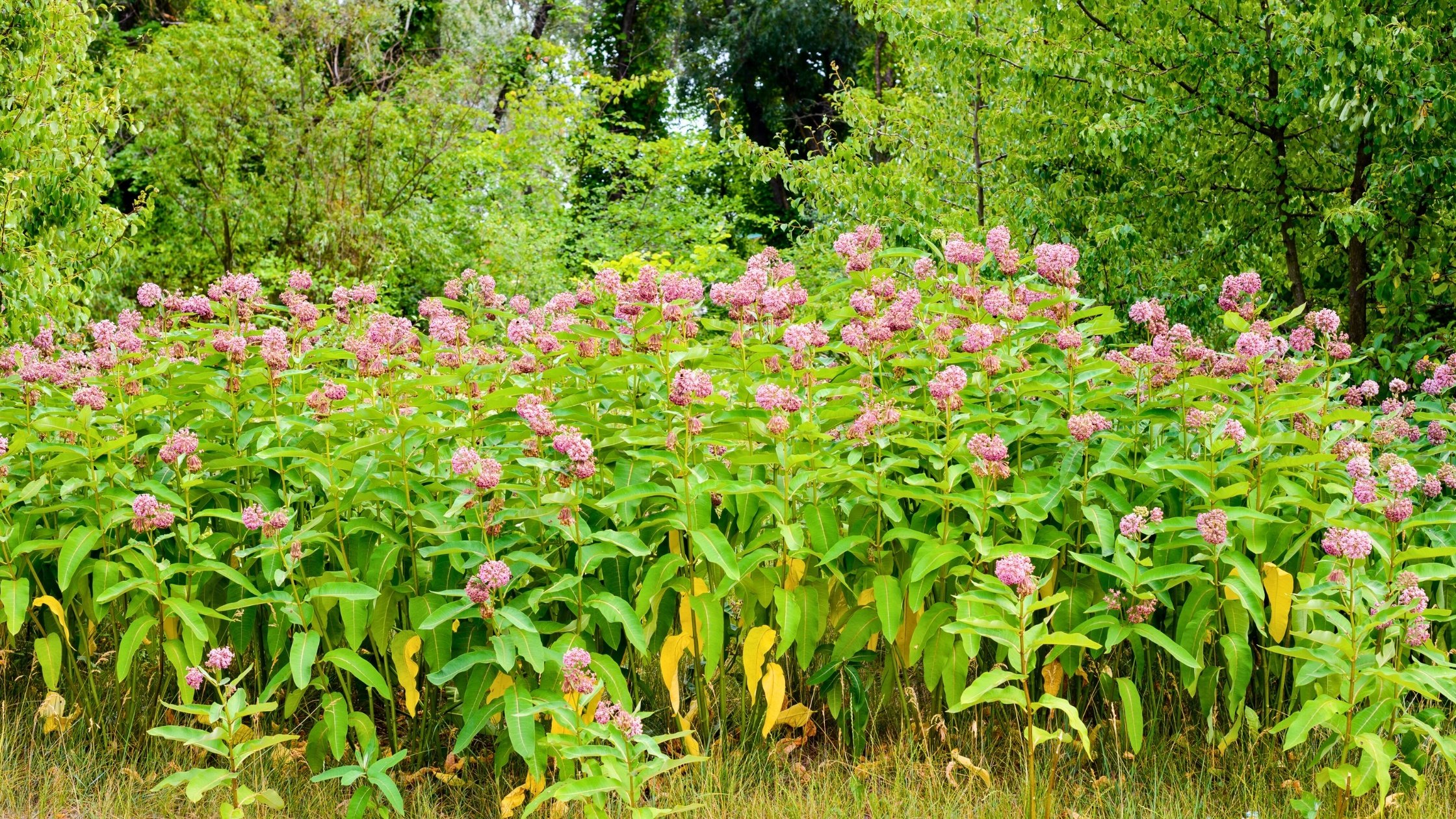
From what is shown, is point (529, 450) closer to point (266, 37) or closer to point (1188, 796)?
point (1188, 796)

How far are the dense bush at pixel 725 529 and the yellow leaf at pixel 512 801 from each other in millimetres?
162

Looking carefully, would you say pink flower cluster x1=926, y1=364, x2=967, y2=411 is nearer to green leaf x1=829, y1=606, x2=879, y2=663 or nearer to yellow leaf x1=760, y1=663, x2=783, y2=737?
green leaf x1=829, y1=606, x2=879, y2=663

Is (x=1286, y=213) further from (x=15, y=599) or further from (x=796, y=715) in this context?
(x=15, y=599)

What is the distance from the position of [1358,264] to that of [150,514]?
5706mm

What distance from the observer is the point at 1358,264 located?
6055mm

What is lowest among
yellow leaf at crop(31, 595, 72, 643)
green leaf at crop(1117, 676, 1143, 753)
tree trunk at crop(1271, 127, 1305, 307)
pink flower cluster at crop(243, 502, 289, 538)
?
green leaf at crop(1117, 676, 1143, 753)

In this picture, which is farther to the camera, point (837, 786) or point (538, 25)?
point (538, 25)

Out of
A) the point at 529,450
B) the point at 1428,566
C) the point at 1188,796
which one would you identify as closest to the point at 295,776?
the point at 529,450

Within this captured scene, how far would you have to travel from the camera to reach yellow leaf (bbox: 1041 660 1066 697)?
3.05 m

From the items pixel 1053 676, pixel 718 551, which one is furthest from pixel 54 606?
pixel 1053 676

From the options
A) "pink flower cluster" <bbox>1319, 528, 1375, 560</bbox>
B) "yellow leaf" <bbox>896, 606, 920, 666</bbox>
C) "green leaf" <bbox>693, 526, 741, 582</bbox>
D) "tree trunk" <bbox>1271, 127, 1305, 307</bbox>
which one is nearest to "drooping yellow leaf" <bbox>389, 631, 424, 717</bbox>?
"green leaf" <bbox>693, 526, 741, 582</bbox>

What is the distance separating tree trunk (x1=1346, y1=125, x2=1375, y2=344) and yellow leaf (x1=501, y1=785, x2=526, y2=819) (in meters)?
4.93

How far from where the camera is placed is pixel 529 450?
3.04m

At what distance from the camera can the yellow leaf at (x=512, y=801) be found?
9.46 feet
